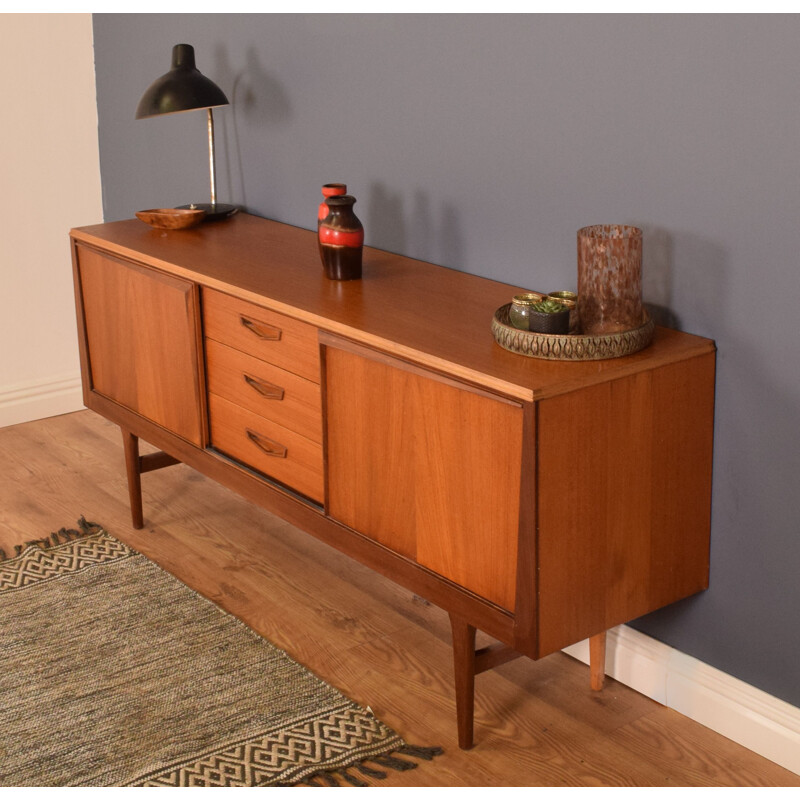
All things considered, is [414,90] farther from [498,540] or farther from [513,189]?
[498,540]

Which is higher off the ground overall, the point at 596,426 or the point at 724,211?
the point at 724,211

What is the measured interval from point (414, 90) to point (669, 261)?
31.2 inches

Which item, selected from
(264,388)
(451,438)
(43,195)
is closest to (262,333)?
(264,388)

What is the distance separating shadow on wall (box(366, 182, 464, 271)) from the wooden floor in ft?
2.66

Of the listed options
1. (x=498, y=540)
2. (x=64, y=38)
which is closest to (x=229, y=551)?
(x=498, y=540)

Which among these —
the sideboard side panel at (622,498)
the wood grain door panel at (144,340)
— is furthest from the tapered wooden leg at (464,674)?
the wood grain door panel at (144,340)

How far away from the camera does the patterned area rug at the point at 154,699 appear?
81.2 inches

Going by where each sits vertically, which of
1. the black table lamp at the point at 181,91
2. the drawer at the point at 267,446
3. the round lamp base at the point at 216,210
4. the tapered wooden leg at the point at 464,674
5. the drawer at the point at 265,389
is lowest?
the tapered wooden leg at the point at 464,674

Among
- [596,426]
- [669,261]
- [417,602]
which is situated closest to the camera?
[596,426]

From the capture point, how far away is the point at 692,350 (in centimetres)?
195

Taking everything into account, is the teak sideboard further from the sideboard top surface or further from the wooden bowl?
the wooden bowl

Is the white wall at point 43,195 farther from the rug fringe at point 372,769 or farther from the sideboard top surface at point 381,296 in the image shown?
the rug fringe at point 372,769

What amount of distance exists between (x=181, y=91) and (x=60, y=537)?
1217mm

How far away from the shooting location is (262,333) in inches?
93.8
